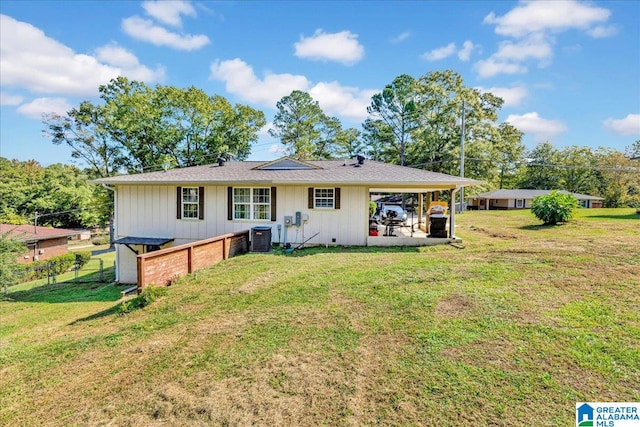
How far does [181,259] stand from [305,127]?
89.9ft

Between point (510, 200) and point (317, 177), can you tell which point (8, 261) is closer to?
point (317, 177)

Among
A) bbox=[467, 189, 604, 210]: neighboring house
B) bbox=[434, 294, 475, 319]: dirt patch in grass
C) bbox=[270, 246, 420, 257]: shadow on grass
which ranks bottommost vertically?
bbox=[434, 294, 475, 319]: dirt patch in grass

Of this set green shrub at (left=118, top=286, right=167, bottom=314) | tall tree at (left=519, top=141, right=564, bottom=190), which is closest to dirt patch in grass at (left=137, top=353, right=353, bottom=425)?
green shrub at (left=118, top=286, right=167, bottom=314)

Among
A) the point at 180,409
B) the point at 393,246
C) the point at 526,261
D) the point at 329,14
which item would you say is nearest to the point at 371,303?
the point at 180,409

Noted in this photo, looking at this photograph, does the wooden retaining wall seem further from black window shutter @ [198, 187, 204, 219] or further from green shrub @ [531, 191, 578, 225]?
green shrub @ [531, 191, 578, 225]

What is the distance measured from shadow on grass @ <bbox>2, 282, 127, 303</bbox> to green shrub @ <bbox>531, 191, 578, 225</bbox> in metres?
17.2

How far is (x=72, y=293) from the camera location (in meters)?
10.1

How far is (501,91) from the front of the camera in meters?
30.0

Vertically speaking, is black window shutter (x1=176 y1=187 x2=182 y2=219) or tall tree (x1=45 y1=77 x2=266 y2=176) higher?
tall tree (x1=45 y1=77 x2=266 y2=176)

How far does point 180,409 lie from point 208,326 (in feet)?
6.38

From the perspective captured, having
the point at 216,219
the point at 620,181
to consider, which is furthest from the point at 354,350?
the point at 620,181

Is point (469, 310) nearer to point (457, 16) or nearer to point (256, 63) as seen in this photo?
point (457, 16)

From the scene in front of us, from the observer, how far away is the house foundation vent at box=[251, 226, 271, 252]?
1058cm

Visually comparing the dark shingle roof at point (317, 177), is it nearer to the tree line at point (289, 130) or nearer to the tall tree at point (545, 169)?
the tree line at point (289, 130)
